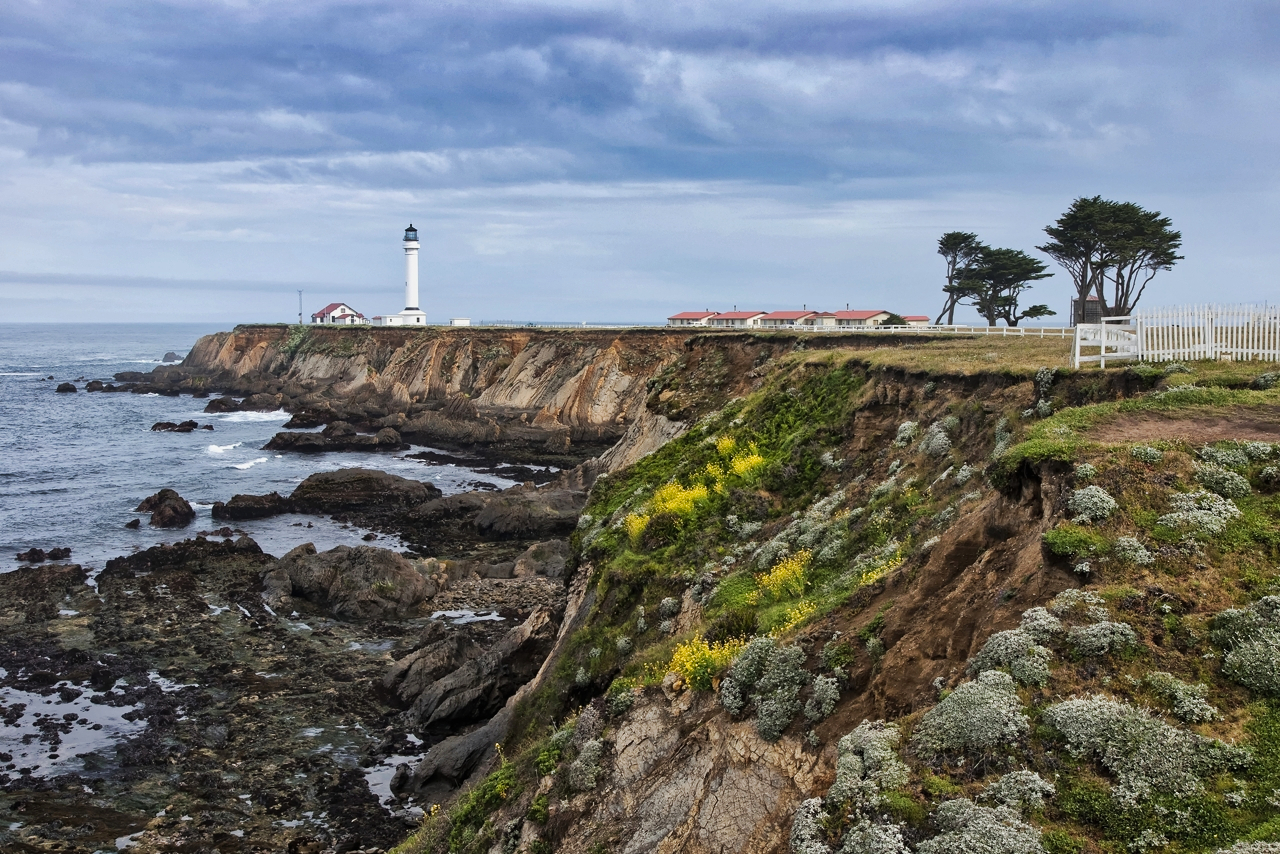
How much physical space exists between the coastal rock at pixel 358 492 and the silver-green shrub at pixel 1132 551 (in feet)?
137

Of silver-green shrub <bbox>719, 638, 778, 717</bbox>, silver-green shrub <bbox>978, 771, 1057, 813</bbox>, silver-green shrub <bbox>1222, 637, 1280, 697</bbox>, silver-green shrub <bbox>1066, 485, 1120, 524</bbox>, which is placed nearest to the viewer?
silver-green shrub <bbox>978, 771, 1057, 813</bbox>

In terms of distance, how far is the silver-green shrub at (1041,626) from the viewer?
Answer: 812 cm

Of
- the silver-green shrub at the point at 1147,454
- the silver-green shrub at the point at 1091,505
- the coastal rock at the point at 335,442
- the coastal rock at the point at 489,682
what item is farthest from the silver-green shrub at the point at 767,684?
the coastal rock at the point at 335,442

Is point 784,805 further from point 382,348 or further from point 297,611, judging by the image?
point 382,348

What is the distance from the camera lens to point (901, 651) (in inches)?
372

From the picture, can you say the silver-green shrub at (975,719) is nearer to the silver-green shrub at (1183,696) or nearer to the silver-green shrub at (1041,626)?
the silver-green shrub at (1041,626)

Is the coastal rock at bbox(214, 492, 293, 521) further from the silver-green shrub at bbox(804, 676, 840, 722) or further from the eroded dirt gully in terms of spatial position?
the silver-green shrub at bbox(804, 676, 840, 722)

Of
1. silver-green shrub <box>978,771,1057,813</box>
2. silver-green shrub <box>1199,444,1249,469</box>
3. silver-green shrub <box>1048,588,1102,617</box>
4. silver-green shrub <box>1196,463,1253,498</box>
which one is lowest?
silver-green shrub <box>978,771,1057,813</box>

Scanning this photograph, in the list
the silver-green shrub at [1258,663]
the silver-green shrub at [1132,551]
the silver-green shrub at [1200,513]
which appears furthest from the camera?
the silver-green shrub at [1200,513]

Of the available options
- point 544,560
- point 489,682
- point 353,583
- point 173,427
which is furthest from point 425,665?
point 173,427

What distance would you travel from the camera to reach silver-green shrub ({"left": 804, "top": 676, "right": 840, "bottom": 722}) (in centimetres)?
944

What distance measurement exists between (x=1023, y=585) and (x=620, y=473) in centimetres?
1805

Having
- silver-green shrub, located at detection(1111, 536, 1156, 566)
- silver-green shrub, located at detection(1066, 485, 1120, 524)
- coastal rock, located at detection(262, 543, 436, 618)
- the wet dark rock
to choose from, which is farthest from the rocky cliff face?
silver-green shrub, located at detection(1111, 536, 1156, 566)

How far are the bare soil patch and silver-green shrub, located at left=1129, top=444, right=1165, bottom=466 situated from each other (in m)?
0.65
